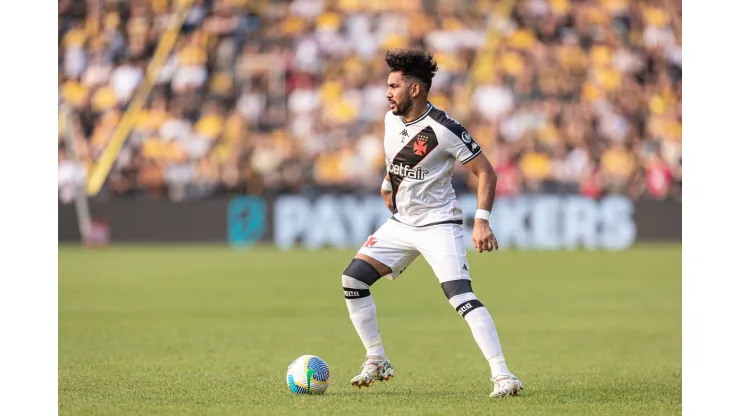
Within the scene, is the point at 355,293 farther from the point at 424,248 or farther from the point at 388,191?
the point at 388,191

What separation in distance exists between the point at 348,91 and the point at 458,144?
836 inches

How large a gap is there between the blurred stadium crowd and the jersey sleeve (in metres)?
18.3

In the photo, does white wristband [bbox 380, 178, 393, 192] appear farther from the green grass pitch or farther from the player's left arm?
the green grass pitch

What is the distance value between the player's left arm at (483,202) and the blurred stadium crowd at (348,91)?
18439 millimetres

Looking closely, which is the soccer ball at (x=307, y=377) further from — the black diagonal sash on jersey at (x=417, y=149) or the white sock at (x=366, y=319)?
the black diagonal sash on jersey at (x=417, y=149)

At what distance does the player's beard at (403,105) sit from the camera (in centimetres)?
805

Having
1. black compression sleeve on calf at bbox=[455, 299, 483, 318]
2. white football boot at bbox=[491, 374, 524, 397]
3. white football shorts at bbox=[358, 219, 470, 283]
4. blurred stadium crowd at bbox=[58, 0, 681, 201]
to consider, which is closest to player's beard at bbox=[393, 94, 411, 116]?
white football shorts at bbox=[358, 219, 470, 283]

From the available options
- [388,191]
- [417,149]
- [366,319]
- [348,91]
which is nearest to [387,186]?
[388,191]

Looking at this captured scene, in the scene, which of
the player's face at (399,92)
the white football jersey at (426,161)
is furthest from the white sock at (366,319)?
the player's face at (399,92)

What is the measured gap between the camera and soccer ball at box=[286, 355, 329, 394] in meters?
8.09

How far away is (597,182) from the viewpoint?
26.7 metres

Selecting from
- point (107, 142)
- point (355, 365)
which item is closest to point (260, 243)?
point (107, 142)

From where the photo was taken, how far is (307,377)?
8.08m
